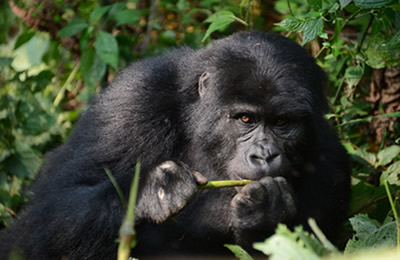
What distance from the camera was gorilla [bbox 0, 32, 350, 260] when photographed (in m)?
3.79

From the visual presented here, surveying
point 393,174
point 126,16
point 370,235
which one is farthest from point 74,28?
point 370,235

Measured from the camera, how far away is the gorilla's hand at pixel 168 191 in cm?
339

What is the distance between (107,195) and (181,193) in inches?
27.1

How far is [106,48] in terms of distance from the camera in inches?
242

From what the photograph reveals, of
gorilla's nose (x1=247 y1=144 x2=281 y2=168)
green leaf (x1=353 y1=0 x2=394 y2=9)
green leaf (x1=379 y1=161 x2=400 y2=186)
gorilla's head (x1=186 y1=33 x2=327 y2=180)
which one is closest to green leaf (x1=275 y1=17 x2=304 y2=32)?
gorilla's head (x1=186 y1=33 x2=327 y2=180)

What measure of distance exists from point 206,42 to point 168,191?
3.61 m

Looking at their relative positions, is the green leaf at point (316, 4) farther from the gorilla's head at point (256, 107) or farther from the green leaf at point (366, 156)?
the green leaf at point (366, 156)

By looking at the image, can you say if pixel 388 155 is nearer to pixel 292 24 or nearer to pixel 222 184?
pixel 292 24

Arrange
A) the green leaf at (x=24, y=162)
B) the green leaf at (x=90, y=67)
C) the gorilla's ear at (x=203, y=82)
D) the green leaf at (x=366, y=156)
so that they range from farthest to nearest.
Result: the green leaf at (x=90, y=67) < the green leaf at (x=24, y=162) < the green leaf at (x=366, y=156) < the gorilla's ear at (x=203, y=82)

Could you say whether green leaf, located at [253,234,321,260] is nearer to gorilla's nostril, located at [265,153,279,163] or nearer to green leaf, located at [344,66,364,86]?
gorilla's nostril, located at [265,153,279,163]

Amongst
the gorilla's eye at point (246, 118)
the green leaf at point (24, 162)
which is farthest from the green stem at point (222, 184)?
the green leaf at point (24, 162)

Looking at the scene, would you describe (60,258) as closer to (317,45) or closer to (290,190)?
(290,190)

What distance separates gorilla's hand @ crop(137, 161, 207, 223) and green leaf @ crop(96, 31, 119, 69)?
2.79m

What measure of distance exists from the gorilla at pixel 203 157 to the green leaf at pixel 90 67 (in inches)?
66.7
